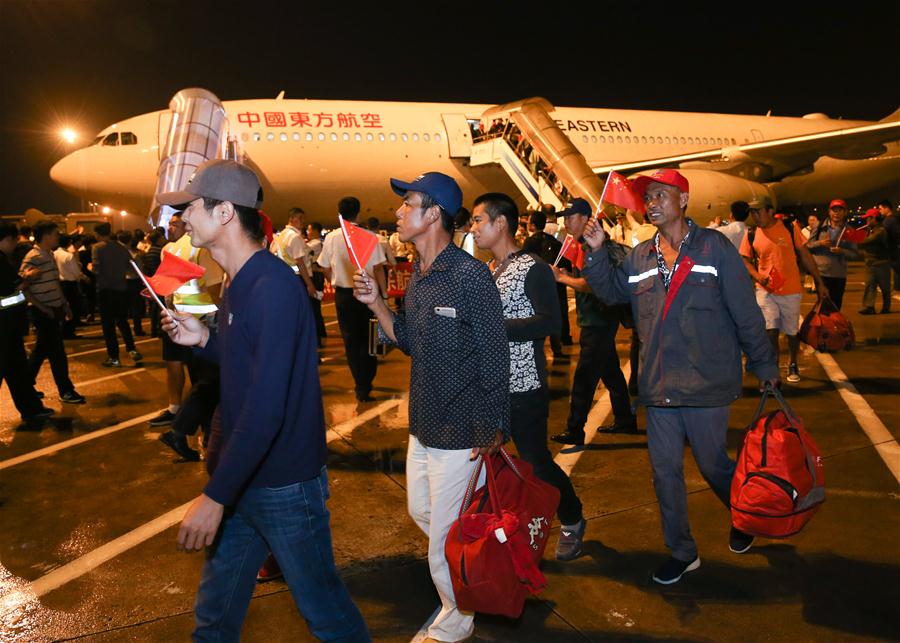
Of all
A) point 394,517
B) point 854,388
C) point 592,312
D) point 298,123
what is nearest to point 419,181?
point 394,517

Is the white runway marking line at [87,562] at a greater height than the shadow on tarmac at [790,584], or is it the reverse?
the white runway marking line at [87,562]

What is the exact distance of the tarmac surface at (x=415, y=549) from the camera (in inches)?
129

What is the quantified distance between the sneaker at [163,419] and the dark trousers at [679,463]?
503cm

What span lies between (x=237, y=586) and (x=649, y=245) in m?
2.61

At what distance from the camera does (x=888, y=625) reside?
10.3 feet

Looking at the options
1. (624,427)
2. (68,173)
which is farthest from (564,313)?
(68,173)

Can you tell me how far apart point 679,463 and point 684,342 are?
63 centimetres

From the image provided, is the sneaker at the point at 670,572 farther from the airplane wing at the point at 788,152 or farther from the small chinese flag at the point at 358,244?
the airplane wing at the point at 788,152

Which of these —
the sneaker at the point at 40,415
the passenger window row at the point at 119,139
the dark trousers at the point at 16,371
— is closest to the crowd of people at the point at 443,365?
the dark trousers at the point at 16,371

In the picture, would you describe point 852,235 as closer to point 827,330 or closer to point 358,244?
point 827,330

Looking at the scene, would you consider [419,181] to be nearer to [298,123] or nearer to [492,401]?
[492,401]

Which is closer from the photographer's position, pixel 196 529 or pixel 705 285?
pixel 196 529

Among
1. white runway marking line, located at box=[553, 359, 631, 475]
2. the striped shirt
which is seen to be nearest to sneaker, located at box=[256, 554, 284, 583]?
white runway marking line, located at box=[553, 359, 631, 475]

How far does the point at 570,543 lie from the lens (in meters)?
3.92
